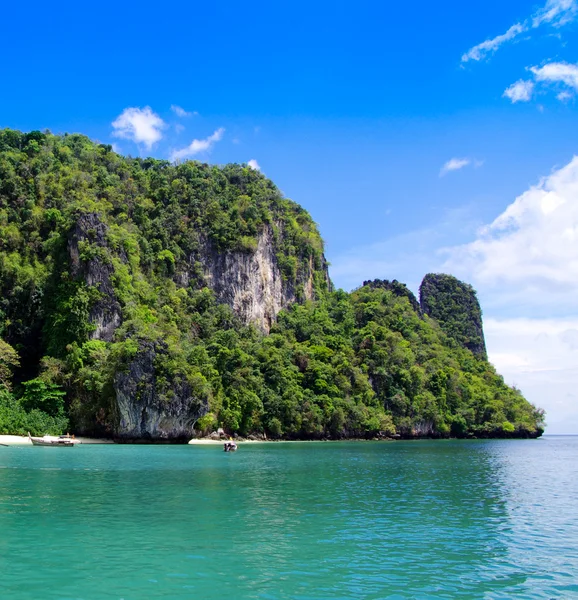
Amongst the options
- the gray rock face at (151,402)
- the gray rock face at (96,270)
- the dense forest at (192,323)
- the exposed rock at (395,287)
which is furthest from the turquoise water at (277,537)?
the exposed rock at (395,287)

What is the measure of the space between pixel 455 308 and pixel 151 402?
102084mm

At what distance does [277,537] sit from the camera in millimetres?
14203

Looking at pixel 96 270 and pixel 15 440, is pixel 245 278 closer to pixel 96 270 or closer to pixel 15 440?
pixel 96 270

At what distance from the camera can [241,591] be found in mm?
10102

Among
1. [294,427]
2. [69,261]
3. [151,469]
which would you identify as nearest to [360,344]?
[294,427]

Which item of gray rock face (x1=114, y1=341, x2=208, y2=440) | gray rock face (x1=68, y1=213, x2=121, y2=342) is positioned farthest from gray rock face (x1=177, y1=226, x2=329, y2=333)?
gray rock face (x1=114, y1=341, x2=208, y2=440)

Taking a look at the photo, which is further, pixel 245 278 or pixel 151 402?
pixel 245 278

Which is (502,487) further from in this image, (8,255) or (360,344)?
(360,344)

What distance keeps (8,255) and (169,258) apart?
65.5ft

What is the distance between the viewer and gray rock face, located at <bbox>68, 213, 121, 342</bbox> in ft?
198

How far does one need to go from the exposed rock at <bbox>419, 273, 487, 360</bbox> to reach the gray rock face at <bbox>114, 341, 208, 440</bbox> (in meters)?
93.0

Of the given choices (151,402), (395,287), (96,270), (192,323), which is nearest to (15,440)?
(151,402)

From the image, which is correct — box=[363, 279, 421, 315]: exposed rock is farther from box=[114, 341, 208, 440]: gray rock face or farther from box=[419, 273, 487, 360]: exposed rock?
box=[114, 341, 208, 440]: gray rock face

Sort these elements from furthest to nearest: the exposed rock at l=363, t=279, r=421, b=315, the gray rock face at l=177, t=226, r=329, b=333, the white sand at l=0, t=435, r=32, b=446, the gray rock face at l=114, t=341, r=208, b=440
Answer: the exposed rock at l=363, t=279, r=421, b=315 < the gray rock face at l=177, t=226, r=329, b=333 < the gray rock face at l=114, t=341, r=208, b=440 < the white sand at l=0, t=435, r=32, b=446
